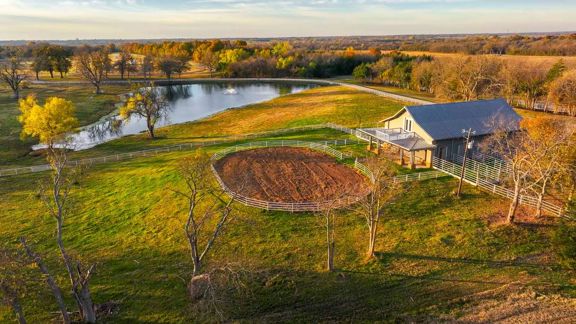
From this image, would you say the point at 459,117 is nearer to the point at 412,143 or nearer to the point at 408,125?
the point at 408,125

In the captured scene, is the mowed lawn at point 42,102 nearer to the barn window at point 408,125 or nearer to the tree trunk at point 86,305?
the tree trunk at point 86,305

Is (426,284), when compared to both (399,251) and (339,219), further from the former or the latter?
(339,219)

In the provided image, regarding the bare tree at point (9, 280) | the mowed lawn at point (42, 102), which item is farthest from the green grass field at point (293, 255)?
the mowed lawn at point (42, 102)

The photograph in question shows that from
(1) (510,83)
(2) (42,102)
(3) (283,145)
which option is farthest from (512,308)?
(2) (42,102)

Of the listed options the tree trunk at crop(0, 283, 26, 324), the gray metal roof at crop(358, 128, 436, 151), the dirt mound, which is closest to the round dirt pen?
the gray metal roof at crop(358, 128, 436, 151)

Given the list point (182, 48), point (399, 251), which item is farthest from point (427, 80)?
point (182, 48)

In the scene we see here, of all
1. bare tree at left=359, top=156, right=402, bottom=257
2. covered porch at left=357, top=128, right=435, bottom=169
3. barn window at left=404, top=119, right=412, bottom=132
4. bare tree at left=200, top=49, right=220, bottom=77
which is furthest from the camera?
bare tree at left=200, top=49, right=220, bottom=77

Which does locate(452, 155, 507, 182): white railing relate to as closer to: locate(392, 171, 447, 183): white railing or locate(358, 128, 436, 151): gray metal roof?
locate(392, 171, 447, 183): white railing
